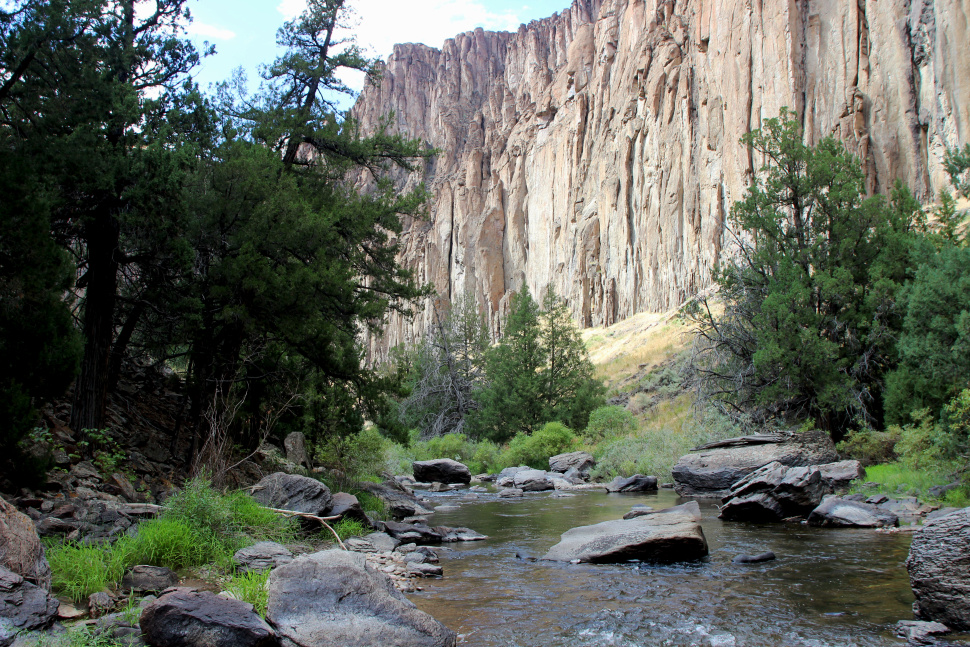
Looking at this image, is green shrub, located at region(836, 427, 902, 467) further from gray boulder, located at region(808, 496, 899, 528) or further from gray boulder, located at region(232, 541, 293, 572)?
gray boulder, located at region(232, 541, 293, 572)

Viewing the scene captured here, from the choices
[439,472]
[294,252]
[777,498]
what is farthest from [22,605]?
[439,472]

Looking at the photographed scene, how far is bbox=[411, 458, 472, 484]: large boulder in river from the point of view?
23578 mm

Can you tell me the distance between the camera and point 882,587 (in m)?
6.96

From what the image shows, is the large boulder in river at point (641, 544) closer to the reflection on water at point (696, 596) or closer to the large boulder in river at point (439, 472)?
the reflection on water at point (696, 596)

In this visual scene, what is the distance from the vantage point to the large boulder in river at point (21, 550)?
4.69m

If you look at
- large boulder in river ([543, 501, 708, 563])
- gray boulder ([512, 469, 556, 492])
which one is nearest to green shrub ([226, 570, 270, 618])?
large boulder in river ([543, 501, 708, 563])

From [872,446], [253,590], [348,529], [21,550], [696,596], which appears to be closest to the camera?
[21,550]

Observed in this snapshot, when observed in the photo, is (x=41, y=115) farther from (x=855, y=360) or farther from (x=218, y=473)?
(x=855, y=360)

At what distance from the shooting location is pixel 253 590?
5.84 m

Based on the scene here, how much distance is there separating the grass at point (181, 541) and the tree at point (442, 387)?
2494 centimetres

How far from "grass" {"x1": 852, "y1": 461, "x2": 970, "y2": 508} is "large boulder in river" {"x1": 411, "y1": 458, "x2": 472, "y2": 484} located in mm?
13642

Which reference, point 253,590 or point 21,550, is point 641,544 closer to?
point 253,590

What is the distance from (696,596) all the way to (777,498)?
6114 millimetres

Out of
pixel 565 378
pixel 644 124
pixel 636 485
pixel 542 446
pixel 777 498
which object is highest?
pixel 644 124
